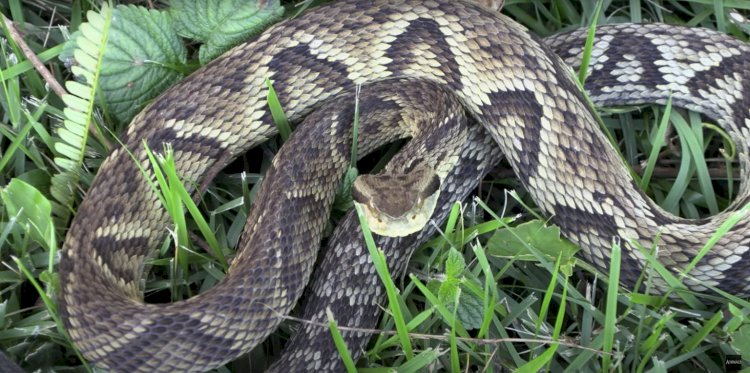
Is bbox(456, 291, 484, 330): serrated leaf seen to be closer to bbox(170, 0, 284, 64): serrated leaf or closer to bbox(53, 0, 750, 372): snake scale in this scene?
bbox(53, 0, 750, 372): snake scale

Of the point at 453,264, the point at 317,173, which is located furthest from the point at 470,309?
the point at 317,173

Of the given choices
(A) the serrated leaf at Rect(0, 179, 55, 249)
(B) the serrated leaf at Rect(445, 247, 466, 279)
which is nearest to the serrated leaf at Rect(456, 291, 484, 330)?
(B) the serrated leaf at Rect(445, 247, 466, 279)

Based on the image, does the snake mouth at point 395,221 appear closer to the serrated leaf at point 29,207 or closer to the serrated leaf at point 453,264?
the serrated leaf at point 453,264

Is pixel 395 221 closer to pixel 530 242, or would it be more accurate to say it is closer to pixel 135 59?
pixel 530 242

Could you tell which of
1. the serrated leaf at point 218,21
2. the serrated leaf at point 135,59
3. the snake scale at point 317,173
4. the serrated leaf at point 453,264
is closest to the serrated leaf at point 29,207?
the snake scale at point 317,173

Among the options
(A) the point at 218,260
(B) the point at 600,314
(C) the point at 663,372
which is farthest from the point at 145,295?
(C) the point at 663,372

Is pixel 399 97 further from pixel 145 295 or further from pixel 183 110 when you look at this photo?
pixel 145 295
